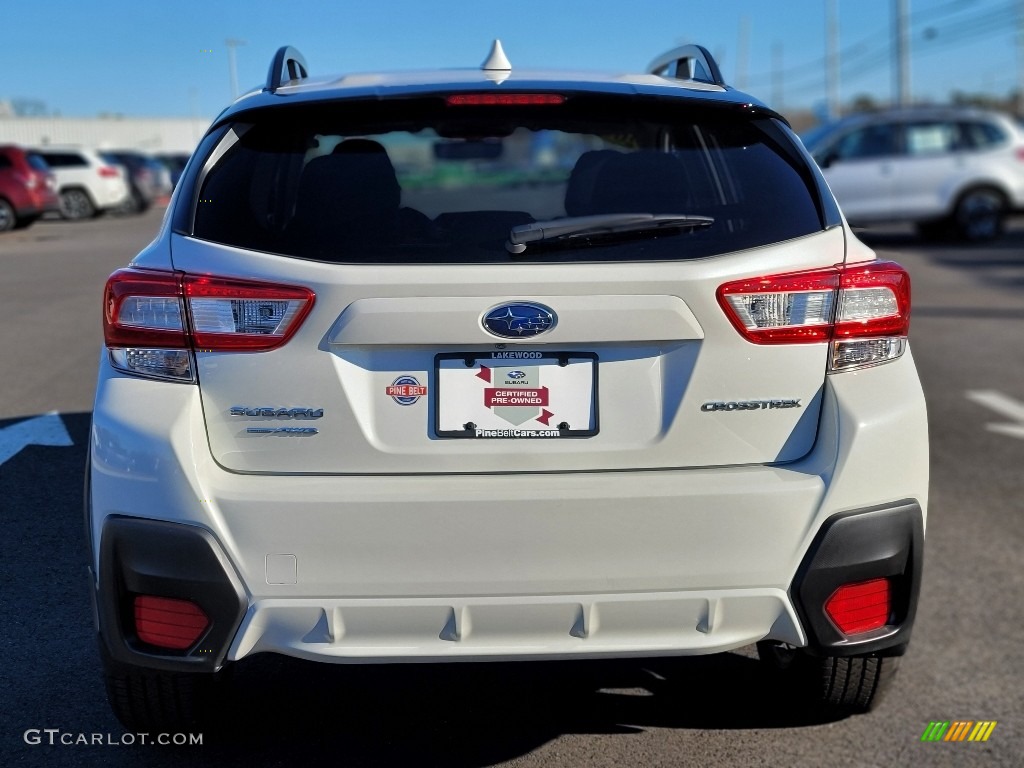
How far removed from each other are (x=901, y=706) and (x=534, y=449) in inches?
63.3

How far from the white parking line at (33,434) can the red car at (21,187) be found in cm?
2145

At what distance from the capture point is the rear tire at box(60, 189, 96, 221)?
33125mm

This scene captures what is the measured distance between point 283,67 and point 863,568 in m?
2.10

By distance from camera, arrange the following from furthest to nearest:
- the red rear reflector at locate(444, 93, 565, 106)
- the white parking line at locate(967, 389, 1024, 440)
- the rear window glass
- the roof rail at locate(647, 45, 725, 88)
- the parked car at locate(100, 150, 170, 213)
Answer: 1. the parked car at locate(100, 150, 170, 213)
2. the rear window glass
3. the white parking line at locate(967, 389, 1024, 440)
4. the roof rail at locate(647, 45, 725, 88)
5. the red rear reflector at locate(444, 93, 565, 106)

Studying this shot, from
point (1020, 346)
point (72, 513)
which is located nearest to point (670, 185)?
point (72, 513)

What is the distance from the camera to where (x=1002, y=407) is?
8.60m

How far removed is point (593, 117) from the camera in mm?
3234

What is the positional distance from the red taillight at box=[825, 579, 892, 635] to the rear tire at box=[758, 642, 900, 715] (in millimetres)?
258

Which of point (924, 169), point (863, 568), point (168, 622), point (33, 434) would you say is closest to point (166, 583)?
point (168, 622)

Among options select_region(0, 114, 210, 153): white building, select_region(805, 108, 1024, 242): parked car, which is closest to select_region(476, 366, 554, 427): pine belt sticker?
select_region(805, 108, 1024, 242): parked car

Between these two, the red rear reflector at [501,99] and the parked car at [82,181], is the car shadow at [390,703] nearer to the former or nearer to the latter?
the red rear reflector at [501,99]

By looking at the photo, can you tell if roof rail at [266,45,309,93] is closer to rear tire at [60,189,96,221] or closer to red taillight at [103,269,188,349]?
red taillight at [103,269,188,349]

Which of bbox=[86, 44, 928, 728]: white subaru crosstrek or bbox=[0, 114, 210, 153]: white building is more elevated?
bbox=[86, 44, 928, 728]: white subaru crosstrek

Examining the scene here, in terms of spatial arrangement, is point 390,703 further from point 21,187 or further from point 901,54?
point 901,54
